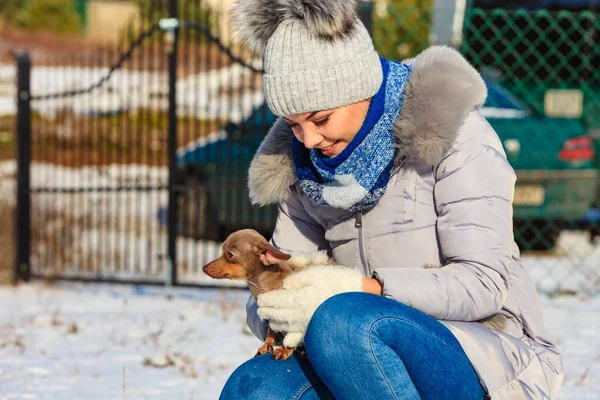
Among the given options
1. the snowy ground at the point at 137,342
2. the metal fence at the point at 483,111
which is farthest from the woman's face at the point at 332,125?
the metal fence at the point at 483,111

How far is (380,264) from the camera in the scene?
104 inches

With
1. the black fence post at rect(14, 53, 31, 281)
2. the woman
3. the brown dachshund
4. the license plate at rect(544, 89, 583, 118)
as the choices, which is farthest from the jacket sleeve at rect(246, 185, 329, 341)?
the license plate at rect(544, 89, 583, 118)

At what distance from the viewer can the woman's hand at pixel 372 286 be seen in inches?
96.2

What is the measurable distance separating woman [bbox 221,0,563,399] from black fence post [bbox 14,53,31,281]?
4837 millimetres

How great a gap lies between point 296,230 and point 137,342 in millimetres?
2416

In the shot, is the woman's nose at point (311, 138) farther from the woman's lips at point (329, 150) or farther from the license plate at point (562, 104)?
the license plate at point (562, 104)

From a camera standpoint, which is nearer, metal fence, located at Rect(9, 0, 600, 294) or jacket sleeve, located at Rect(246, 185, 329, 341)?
jacket sleeve, located at Rect(246, 185, 329, 341)

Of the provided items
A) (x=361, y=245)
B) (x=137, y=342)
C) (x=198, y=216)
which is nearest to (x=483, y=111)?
(x=198, y=216)

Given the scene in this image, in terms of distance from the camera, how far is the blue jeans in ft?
7.60

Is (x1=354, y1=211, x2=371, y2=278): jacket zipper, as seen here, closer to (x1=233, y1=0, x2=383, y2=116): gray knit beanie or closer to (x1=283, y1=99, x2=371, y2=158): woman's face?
(x1=283, y1=99, x2=371, y2=158): woman's face

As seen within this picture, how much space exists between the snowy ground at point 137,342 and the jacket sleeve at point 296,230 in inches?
45.6

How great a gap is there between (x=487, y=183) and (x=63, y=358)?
296cm

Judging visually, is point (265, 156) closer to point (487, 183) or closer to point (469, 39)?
point (487, 183)

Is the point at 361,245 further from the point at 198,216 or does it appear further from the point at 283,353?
the point at 198,216
